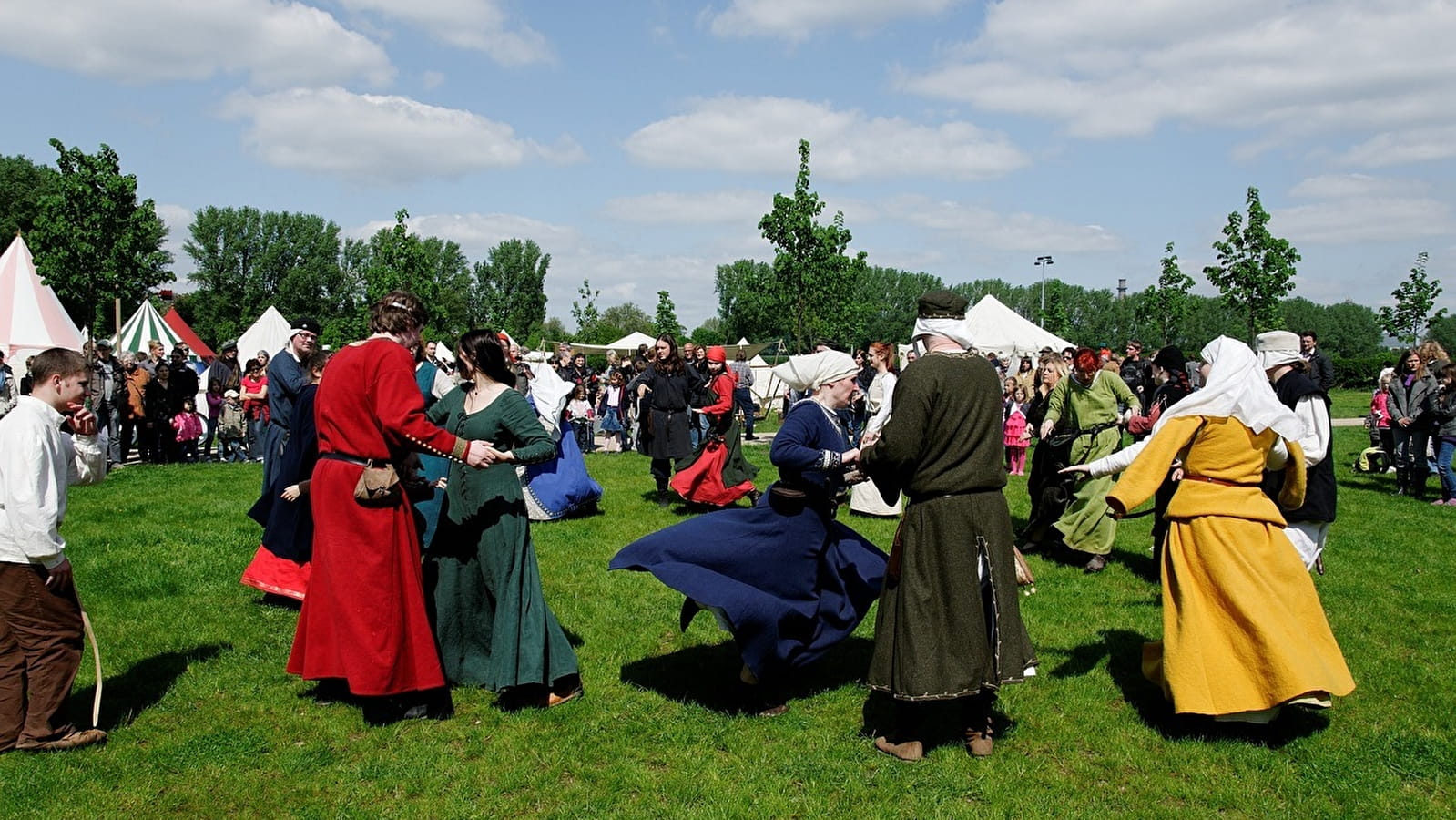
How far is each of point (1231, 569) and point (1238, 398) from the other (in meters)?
0.82

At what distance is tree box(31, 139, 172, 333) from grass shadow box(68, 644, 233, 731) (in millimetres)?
18837

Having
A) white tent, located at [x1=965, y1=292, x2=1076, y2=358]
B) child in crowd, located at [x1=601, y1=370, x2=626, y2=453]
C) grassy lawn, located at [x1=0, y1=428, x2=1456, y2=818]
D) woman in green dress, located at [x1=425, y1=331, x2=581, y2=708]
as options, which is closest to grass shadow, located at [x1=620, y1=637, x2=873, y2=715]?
grassy lawn, located at [x1=0, y1=428, x2=1456, y2=818]

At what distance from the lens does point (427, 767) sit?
4.46 m

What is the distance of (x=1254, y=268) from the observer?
989 inches

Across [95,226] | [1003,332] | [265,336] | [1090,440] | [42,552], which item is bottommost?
[42,552]

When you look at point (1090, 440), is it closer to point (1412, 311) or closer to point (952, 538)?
point (952, 538)

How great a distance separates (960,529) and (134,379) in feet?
50.6

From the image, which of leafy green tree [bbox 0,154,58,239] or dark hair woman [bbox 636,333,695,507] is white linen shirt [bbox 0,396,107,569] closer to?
dark hair woman [bbox 636,333,695,507]

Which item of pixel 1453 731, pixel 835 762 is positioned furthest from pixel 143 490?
pixel 1453 731

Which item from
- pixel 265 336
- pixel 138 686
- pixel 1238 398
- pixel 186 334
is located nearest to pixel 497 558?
pixel 138 686

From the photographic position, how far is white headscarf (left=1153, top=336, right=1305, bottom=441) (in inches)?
A: 186

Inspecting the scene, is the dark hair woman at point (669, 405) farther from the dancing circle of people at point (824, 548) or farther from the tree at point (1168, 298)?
the tree at point (1168, 298)

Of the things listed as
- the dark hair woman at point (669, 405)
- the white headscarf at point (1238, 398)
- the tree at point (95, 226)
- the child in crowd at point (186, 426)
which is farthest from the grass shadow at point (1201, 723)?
the tree at point (95, 226)

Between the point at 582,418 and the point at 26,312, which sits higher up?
the point at 26,312
